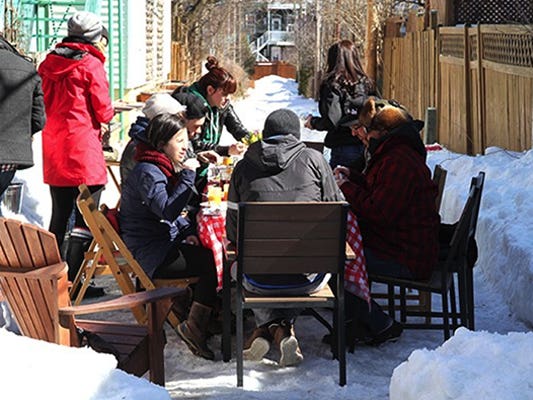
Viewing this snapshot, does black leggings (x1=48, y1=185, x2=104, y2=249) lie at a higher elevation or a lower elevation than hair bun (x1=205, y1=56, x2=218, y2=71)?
lower

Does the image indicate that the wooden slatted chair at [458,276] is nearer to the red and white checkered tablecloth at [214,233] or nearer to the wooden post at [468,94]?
the red and white checkered tablecloth at [214,233]

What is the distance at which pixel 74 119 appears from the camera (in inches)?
276

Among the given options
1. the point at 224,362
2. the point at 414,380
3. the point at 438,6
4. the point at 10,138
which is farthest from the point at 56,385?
the point at 438,6

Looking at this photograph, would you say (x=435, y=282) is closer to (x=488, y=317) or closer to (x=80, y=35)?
(x=488, y=317)

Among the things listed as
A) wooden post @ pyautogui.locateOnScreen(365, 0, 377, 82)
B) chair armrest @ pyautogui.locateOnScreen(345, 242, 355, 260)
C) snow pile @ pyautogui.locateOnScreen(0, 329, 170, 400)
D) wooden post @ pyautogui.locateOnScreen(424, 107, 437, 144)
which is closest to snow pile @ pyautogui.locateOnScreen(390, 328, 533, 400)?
snow pile @ pyautogui.locateOnScreen(0, 329, 170, 400)

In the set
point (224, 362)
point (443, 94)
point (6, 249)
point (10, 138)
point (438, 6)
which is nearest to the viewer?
point (6, 249)

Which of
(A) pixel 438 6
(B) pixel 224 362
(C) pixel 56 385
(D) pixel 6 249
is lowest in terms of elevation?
(B) pixel 224 362

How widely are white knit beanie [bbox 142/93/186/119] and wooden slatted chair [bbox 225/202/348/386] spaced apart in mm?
1489

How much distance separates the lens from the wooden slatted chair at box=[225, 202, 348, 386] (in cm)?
520

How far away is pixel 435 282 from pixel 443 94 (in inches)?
389

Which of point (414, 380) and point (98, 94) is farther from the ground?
point (98, 94)

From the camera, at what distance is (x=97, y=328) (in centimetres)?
502

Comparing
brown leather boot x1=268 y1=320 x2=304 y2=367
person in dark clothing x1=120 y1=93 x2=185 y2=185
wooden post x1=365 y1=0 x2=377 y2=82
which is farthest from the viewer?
wooden post x1=365 y1=0 x2=377 y2=82

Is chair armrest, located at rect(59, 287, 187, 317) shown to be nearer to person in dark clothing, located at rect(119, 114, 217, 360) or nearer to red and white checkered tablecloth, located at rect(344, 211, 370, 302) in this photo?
person in dark clothing, located at rect(119, 114, 217, 360)
